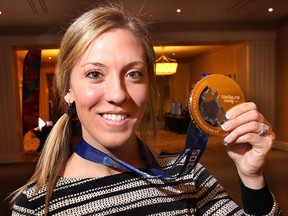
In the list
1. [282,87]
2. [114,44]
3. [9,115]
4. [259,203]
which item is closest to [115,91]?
[114,44]

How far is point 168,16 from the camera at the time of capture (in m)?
6.10

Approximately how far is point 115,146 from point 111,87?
157 mm

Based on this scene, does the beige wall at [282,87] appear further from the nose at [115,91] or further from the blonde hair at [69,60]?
the nose at [115,91]

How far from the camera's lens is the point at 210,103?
2.71 ft

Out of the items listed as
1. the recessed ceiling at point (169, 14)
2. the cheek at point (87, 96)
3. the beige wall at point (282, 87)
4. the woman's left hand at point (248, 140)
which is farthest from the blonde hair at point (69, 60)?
the beige wall at point (282, 87)

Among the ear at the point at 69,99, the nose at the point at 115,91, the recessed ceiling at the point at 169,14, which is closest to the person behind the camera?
the nose at the point at 115,91

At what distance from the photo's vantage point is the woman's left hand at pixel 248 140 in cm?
80

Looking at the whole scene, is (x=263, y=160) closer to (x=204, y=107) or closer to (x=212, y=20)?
(x=204, y=107)

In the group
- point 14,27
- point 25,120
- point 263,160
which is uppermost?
point 14,27

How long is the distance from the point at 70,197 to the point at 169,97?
1306cm

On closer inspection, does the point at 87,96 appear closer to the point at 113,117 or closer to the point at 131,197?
the point at 113,117

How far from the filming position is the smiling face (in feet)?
2.65

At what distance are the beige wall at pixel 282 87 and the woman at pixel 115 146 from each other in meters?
6.41

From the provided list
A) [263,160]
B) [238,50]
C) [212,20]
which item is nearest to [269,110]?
[238,50]
